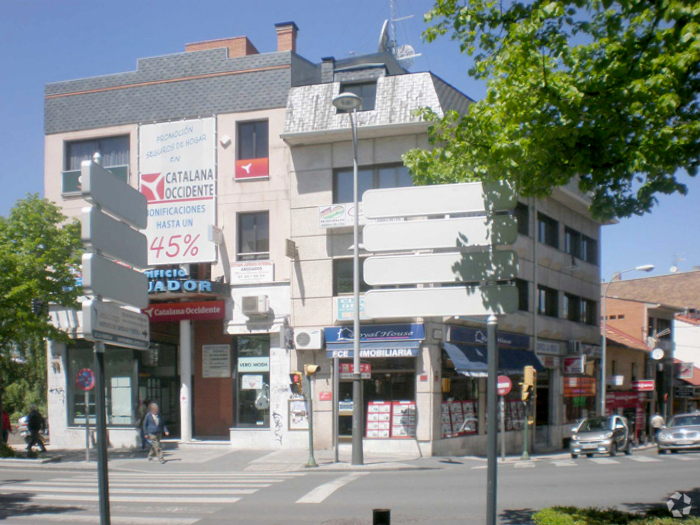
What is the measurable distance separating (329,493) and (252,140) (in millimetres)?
14701

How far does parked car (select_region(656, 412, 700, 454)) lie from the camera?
1094 inches

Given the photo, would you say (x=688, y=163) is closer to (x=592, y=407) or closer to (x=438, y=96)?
(x=438, y=96)

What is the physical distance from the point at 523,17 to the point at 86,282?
6.52 meters

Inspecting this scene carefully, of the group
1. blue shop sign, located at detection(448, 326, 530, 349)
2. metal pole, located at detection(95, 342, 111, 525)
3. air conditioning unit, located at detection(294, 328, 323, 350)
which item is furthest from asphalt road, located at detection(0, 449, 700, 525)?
metal pole, located at detection(95, 342, 111, 525)

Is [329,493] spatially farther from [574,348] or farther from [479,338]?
[574,348]

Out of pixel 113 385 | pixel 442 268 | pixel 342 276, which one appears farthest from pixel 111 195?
pixel 113 385

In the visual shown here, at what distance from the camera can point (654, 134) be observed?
868 centimetres

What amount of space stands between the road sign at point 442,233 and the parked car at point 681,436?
24.6 metres

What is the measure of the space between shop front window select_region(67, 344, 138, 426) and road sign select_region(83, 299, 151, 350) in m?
20.7

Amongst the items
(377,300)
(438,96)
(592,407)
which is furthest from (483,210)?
(592,407)

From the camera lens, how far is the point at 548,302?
33625 millimetres

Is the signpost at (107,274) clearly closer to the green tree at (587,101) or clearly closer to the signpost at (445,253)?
the signpost at (445,253)

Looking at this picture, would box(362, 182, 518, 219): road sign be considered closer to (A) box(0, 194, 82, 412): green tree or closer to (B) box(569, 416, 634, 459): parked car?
(A) box(0, 194, 82, 412): green tree

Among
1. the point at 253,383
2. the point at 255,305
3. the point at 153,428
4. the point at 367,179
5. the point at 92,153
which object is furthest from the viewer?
the point at 92,153
